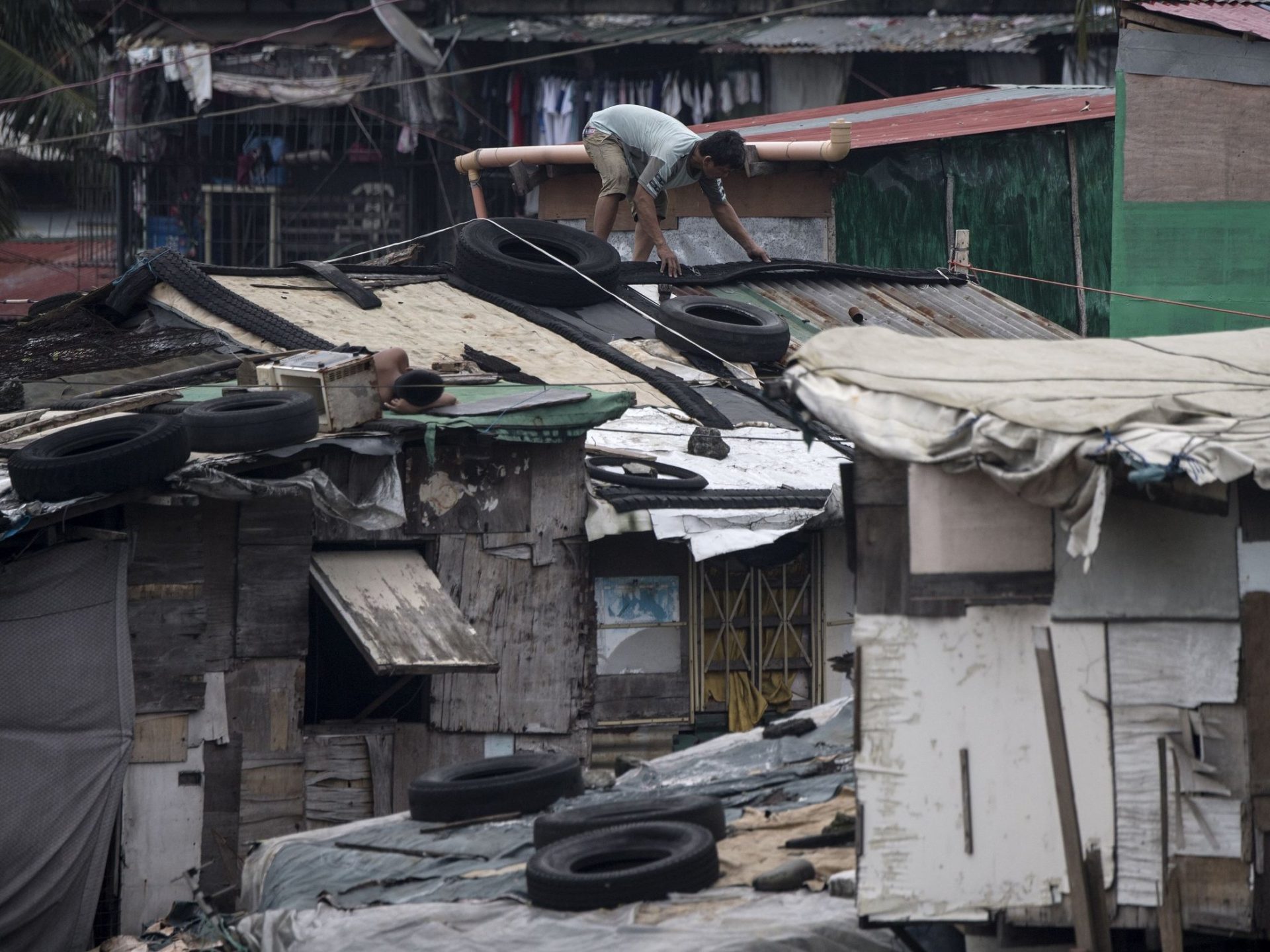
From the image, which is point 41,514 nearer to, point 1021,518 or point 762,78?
point 1021,518

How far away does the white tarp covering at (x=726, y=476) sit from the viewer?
10.9m

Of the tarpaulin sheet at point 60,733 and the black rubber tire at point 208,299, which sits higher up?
the black rubber tire at point 208,299

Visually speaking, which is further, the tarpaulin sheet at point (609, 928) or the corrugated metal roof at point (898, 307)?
the corrugated metal roof at point (898, 307)

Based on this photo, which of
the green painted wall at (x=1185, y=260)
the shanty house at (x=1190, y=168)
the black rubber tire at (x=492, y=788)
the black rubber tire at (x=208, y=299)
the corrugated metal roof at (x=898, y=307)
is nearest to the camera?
the black rubber tire at (x=492, y=788)

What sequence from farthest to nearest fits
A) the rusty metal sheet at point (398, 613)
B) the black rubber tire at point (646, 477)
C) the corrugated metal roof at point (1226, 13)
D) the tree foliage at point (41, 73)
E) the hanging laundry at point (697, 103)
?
the hanging laundry at point (697, 103) → the tree foliage at point (41, 73) → the corrugated metal roof at point (1226, 13) → the black rubber tire at point (646, 477) → the rusty metal sheet at point (398, 613)

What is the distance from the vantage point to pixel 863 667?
21.2 ft

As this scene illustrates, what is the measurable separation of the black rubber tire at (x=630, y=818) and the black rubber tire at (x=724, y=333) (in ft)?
20.0

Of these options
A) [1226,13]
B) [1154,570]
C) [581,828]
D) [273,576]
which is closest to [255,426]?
[273,576]

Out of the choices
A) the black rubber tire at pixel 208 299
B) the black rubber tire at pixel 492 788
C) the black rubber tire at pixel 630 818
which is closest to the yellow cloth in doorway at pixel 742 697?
the black rubber tire at pixel 492 788

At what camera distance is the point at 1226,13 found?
14.6 metres

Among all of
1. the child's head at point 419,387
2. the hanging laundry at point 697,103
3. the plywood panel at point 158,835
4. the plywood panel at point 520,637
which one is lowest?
the plywood panel at point 158,835

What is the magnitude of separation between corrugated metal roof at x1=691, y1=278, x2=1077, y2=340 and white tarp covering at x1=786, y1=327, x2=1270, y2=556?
24.9 ft

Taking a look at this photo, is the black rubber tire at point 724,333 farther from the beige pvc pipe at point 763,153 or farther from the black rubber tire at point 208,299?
the beige pvc pipe at point 763,153

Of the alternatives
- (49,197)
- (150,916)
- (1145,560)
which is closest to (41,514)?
(150,916)
